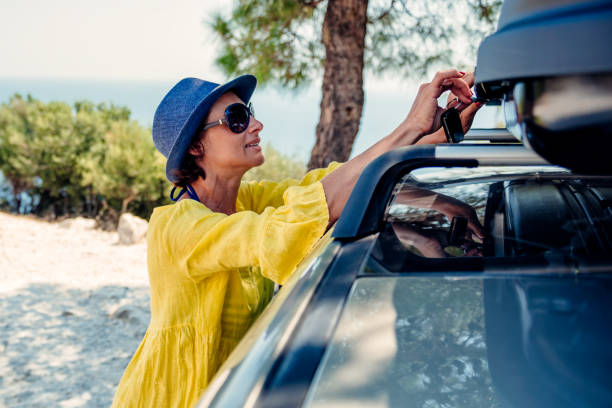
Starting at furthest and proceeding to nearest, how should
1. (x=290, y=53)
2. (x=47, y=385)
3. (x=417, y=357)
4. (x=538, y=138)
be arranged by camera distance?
(x=290, y=53)
(x=47, y=385)
(x=417, y=357)
(x=538, y=138)

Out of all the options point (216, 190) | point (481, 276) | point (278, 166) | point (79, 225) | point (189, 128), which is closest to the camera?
point (481, 276)

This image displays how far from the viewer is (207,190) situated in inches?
72.3

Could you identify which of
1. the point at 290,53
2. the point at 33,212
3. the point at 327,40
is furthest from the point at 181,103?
the point at 33,212

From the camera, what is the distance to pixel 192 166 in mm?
1809

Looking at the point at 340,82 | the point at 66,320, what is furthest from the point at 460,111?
the point at 66,320

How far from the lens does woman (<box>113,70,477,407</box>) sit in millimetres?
1276

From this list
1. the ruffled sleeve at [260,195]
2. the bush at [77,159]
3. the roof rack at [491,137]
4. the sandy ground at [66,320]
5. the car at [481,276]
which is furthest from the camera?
the bush at [77,159]

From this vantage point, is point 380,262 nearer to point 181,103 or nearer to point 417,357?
point 417,357

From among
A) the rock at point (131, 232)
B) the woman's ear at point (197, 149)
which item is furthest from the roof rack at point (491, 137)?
the rock at point (131, 232)

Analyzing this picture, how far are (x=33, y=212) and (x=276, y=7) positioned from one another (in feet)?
49.6

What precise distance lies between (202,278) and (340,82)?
157 inches

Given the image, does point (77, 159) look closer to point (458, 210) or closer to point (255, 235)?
point (255, 235)

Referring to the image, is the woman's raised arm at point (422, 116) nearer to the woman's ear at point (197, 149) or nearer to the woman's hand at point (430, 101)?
the woman's hand at point (430, 101)

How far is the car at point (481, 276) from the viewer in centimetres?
72
